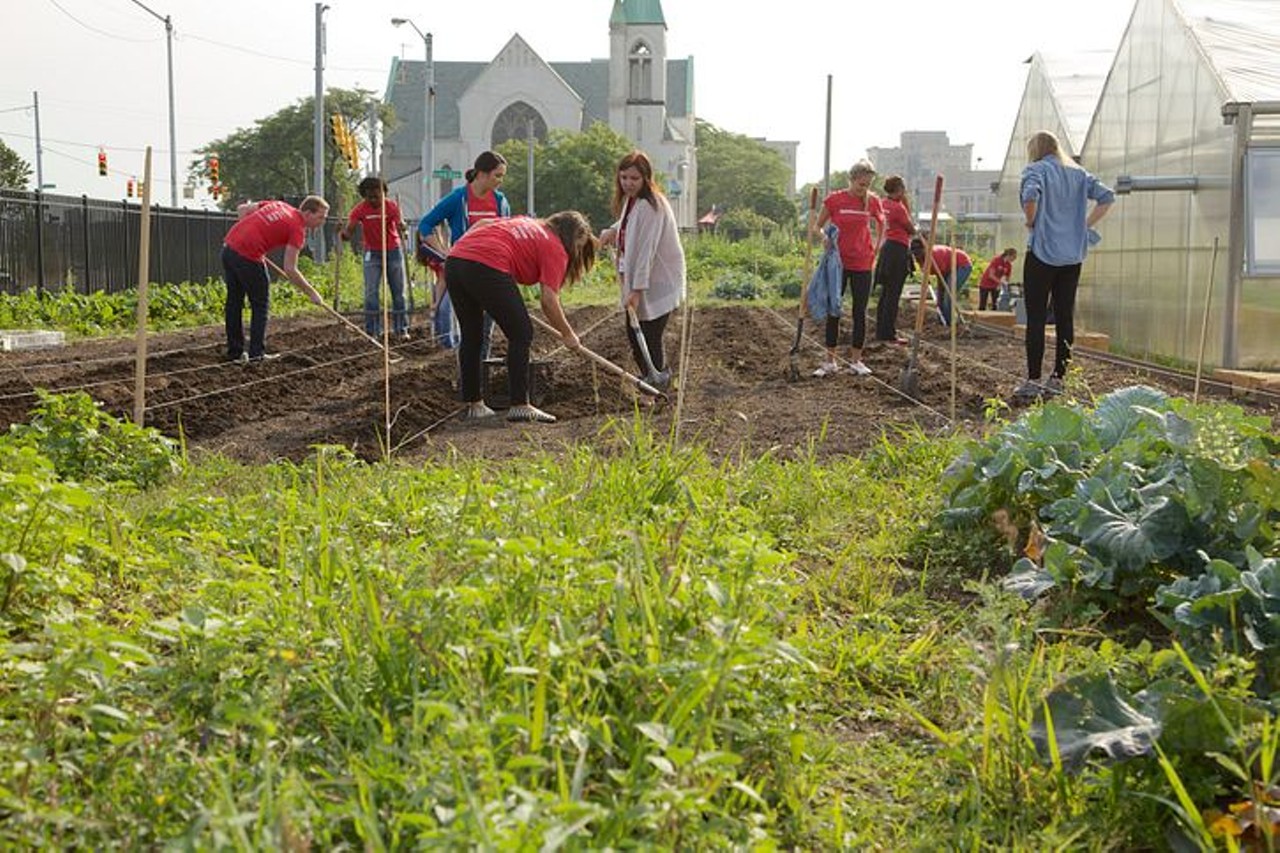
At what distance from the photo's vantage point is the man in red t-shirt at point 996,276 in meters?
20.0

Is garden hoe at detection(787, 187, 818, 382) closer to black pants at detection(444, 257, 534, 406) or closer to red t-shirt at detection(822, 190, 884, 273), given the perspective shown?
red t-shirt at detection(822, 190, 884, 273)

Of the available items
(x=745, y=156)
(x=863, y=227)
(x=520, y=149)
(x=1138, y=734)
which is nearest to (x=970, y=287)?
(x=863, y=227)

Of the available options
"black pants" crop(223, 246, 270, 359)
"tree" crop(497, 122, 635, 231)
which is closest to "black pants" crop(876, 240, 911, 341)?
"black pants" crop(223, 246, 270, 359)

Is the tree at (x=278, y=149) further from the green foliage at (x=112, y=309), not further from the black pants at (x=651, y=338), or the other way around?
the black pants at (x=651, y=338)

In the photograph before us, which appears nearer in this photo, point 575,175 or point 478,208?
point 478,208

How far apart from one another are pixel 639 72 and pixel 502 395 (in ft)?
252

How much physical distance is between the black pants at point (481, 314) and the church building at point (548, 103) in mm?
66181

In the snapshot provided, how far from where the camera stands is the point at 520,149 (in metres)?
66.3

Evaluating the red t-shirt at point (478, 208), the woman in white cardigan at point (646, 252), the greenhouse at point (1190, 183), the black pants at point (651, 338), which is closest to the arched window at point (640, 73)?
the greenhouse at point (1190, 183)

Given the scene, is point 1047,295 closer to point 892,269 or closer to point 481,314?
point 481,314

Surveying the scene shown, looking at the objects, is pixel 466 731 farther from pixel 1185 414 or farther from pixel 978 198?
pixel 978 198

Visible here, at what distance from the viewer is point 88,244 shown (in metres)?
21.0

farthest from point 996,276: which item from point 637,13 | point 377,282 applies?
point 637,13

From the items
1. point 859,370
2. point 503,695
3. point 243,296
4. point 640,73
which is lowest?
point 859,370
